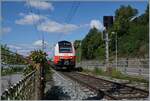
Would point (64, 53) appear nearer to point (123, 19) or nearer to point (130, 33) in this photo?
point (130, 33)

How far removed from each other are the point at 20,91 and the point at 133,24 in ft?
Answer: 399

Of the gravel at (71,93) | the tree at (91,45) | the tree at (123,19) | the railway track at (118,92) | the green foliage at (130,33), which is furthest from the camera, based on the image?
the tree at (91,45)

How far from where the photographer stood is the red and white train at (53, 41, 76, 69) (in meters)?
41.5

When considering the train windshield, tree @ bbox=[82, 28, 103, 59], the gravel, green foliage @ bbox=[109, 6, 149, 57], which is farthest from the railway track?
tree @ bbox=[82, 28, 103, 59]

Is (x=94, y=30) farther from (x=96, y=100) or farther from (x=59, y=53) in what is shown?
(x=96, y=100)

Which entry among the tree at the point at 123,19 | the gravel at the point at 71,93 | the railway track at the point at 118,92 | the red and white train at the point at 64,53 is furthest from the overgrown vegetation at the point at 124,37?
the gravel at the point at 71,93

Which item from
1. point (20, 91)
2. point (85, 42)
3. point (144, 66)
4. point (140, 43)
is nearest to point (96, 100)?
point (20, 91)

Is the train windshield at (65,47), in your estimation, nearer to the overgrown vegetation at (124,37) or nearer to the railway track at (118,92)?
the railway track at (118,92)

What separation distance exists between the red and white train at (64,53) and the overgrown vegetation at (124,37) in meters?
48.4

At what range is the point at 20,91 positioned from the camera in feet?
27.3

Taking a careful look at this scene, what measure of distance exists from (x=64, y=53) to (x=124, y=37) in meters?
79.0

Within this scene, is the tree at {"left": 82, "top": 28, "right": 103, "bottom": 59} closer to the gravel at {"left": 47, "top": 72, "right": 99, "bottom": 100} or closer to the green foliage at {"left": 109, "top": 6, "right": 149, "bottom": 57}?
the green foliage at {"left": 109, "top": 6, "right": 149, "bottom": 57}

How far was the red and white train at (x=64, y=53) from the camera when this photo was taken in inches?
1633

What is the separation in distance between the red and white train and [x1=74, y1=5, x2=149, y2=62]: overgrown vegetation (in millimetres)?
48407
